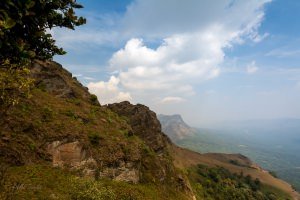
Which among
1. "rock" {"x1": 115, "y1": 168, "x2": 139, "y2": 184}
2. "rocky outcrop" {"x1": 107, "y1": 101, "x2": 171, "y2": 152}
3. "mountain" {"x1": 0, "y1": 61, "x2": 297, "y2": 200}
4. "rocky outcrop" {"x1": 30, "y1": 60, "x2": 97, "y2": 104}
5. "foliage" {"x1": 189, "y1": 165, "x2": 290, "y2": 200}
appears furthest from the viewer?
"foliage" {"x1": 189, "y1": 165, "x2": 290, "y2": 200}

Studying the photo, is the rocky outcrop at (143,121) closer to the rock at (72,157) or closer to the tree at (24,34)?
the rock at (72,157)

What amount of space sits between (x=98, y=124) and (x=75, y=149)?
7075 millimetres

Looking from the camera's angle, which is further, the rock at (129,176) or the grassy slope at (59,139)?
the rock at (129,176)

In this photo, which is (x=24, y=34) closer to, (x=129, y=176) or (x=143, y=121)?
(x=129, y=176)

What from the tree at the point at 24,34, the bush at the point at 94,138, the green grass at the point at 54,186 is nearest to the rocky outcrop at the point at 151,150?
the bush at the point at 94,138

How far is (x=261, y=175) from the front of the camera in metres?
161

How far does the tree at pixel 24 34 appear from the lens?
602 inches

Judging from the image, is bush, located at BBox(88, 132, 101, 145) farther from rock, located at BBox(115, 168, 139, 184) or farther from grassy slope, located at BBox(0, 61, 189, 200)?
rock, located at BBox(115, 168, 139, 184)

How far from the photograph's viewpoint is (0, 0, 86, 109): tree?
15289mm

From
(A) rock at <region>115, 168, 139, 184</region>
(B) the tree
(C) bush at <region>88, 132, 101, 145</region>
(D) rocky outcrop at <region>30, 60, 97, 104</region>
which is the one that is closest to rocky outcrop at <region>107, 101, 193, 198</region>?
(A) rock at <region>115, 168, 139, 184</region>

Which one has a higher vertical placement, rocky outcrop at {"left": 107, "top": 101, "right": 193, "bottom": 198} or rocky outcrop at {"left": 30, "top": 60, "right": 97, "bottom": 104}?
rocky outcrop at {"left": 30, "top": 60, "right": 97, "bottom": 104}

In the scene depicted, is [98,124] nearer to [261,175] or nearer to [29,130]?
[29,130]

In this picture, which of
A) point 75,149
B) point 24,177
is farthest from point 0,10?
point 75,149

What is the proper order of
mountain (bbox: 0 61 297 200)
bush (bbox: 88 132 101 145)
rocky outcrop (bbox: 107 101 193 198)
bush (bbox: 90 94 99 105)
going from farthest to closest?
bush (bbox: 90 94 99 105) → rocky outcrop (bbox: 107 101 193 198) → bush (bbox: 88 132 101 145) → mountain (bbox: 0 61 297 200)
